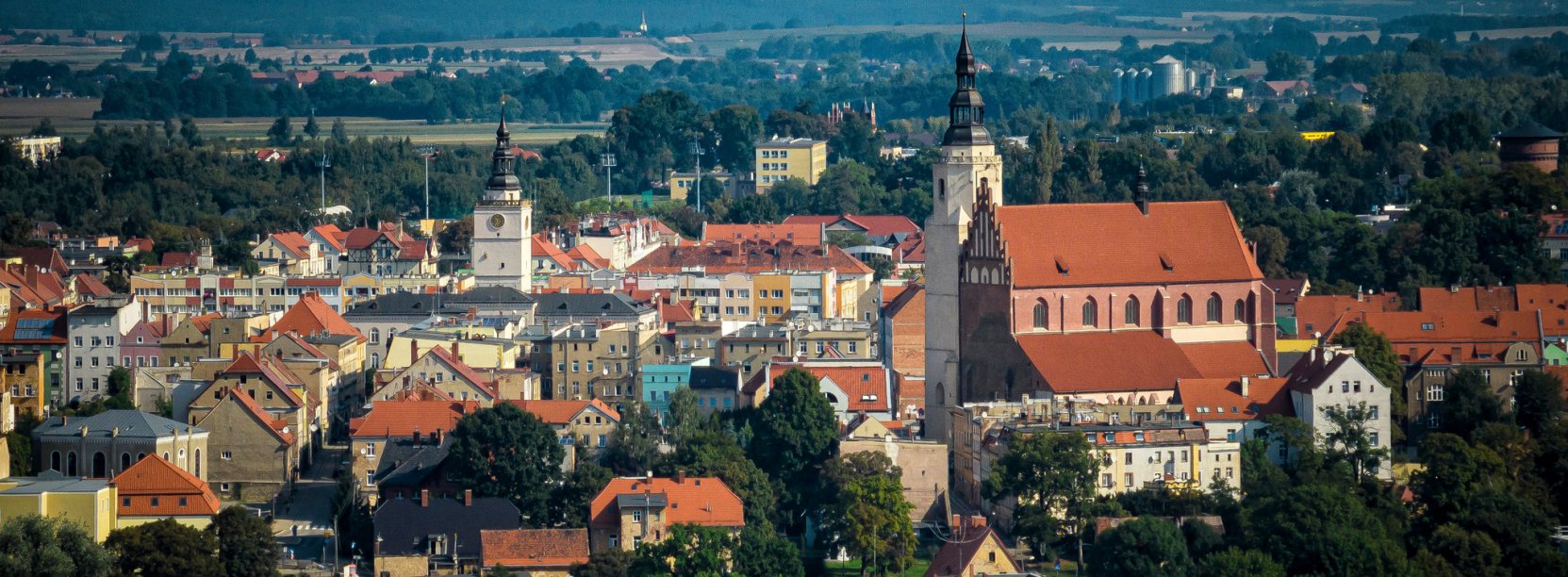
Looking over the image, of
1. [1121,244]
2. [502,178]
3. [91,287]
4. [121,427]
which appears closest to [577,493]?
[121,427]

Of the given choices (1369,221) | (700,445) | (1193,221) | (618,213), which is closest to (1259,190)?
(1369,221)

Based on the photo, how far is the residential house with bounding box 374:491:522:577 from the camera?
221 ft

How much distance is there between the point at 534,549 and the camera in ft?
220

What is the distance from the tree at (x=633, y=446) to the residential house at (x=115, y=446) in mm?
9717

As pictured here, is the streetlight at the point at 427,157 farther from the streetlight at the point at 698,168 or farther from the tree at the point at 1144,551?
the tree at the point at 1144,551

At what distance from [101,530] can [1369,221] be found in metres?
58.6

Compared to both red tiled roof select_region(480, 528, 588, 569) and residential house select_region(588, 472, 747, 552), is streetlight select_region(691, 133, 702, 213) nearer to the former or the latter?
residential house select_region(588, 472, 747, 552)

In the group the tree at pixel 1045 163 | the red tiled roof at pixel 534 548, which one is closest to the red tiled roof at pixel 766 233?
the tree at pixel 1045 163

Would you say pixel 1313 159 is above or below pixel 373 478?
above

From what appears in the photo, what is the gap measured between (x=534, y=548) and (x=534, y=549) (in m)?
0.06

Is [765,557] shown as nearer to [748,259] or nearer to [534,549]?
[534,549]

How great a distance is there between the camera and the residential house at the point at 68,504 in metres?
68.1

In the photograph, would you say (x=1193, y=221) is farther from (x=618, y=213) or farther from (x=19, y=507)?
(x=618, y=213)

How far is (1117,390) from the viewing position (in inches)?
3002
